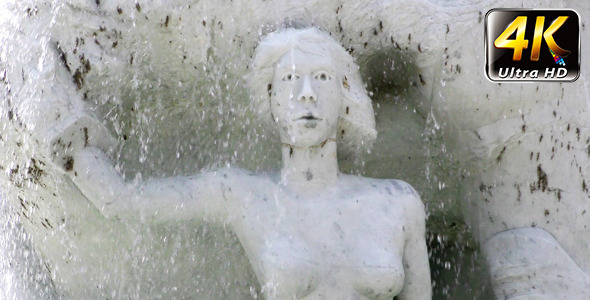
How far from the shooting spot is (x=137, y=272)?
327cm

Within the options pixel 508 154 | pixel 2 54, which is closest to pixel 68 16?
pixel 2 54

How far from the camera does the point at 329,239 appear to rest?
2.96 meters

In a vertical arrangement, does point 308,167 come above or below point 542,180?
above

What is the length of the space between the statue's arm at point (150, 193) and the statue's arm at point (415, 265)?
Answer: 1.82 feet

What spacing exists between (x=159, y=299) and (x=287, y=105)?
0.83 m

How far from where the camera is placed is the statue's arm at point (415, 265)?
3.05 m

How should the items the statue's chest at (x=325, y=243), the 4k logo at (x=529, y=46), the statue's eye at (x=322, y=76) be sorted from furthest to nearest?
the 4k logo at (x=529, y=46) → the statue's eye at (x=322, y=76) → the statue's chest at (x=325, y=243)

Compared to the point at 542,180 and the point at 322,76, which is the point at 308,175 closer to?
the point at 322,76

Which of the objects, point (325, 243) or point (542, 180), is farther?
point (542, 180)

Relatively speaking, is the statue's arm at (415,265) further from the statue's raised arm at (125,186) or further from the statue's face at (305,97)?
the statue's raised arm at (125,186)

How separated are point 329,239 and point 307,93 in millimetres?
433

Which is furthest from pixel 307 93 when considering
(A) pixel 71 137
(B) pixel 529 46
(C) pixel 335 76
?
(B) pixel 529 46

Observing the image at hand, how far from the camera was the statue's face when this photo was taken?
2.94m

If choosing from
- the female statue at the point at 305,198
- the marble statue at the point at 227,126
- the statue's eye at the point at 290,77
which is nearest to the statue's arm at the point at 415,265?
the female statue at the point at 305,198
